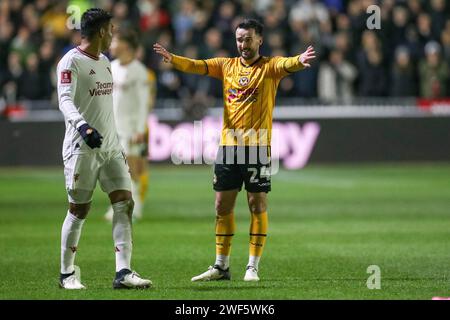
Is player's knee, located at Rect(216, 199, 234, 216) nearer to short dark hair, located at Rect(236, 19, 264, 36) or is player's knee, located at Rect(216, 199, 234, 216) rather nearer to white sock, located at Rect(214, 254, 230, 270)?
white sock, located at Rect(214, 254, 230, 270)

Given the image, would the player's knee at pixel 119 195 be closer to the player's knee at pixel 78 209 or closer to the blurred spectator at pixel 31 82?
the player's knee at pixel 78 209

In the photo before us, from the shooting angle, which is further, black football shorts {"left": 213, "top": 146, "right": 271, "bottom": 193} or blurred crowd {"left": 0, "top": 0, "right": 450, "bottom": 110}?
blurred crowd {"left": 0, "top": 0, "right": 450, "bottom": 110}

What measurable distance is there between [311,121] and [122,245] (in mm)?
15039

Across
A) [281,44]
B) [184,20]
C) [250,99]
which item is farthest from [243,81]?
[184,20]

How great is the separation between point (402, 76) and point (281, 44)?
9.30 feet

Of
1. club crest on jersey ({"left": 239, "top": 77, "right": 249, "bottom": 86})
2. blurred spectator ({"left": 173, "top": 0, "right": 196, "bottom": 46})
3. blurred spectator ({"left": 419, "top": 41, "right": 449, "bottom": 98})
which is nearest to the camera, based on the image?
club crest on jersey ({"left": 239, "top": 77, "right": 249, "bottom": 86})

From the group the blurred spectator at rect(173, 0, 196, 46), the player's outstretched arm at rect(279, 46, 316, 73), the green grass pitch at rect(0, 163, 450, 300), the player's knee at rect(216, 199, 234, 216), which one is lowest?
the green grass pitch at rect(0, 163, 450, 300)

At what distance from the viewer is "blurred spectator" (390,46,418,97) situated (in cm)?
2452

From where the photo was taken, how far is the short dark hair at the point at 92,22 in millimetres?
9328

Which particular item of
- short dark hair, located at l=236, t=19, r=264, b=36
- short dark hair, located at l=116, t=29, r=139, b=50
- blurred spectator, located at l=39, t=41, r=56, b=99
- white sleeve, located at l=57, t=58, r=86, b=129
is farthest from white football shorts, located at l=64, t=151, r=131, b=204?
blurred spectator, located at l=39, t=41, r=56, b=99

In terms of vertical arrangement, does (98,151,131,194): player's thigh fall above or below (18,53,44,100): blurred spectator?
below

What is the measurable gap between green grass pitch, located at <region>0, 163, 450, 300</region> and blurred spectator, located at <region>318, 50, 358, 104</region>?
2730 millimetres

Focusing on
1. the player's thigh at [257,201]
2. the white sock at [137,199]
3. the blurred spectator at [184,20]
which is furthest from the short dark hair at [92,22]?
the blurred spectator at [184,20]

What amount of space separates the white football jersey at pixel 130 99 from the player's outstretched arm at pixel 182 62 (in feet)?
16.5
